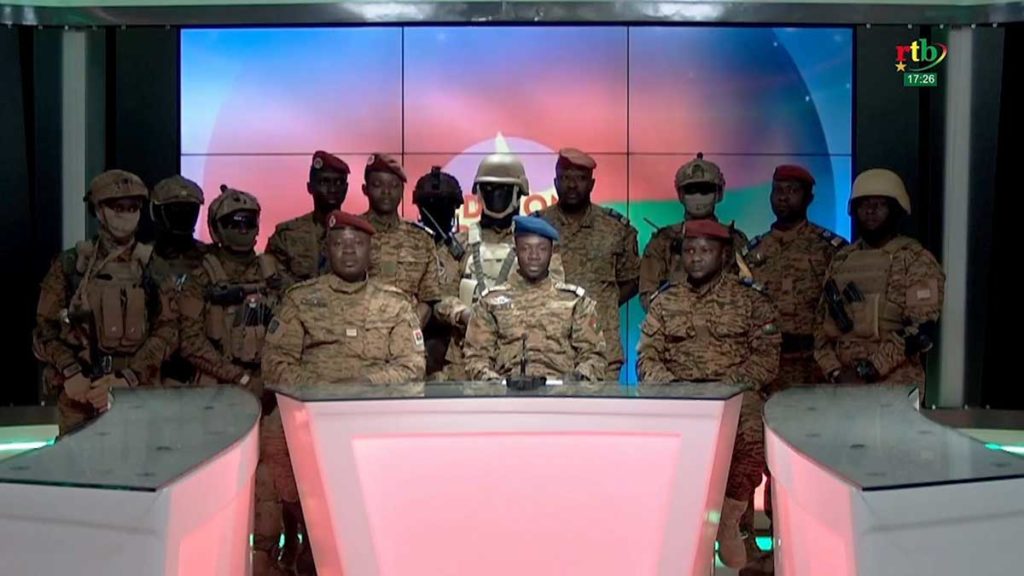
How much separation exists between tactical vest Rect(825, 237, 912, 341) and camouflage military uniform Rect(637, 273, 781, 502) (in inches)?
30.0

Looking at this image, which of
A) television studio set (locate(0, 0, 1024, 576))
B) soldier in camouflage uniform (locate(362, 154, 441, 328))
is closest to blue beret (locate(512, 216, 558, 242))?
television studio set (locate(0, 0, 1024, 576))

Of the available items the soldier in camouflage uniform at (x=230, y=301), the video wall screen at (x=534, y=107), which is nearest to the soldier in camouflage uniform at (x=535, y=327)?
the soldier in camouflage uniform at (x=230, y=301)

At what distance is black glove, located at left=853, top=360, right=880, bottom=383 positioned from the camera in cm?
538

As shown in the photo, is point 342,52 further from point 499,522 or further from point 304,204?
point 499,522

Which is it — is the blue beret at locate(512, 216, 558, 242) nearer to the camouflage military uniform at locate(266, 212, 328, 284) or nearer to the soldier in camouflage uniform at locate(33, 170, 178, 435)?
the camouflage military uniform at locate(266, 212, 328, 284)

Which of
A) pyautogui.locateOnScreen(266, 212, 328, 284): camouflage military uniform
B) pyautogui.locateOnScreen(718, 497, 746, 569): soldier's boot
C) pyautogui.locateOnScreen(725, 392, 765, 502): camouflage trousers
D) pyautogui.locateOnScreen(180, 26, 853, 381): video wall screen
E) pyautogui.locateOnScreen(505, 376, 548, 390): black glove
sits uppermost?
pyautogui.locateOnScreen(180, 26, 853, 381): video wall screen

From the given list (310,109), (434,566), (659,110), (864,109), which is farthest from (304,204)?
(434,566)

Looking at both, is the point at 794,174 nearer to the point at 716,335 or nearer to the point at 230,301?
the point at 716,335

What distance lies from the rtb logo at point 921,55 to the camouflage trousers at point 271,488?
14.6 feet

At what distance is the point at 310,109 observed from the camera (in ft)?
23.7

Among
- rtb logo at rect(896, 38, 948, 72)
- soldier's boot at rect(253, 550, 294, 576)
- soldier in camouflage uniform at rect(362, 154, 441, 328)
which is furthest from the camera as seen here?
rtb logo at rect(896, 38, 948, 72)

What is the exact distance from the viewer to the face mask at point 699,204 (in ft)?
19.6

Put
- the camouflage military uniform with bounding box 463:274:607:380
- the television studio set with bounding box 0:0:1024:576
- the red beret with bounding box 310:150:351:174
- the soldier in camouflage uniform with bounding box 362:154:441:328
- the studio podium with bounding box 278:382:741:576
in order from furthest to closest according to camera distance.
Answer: the red beret with bounding box 310:150:351:174 → the soldier in camouflage uniform with bounding box 362:154:441:328 → the camouflage military uniform with bounding box 463:274:607:380 → the studio podium with bounding box 278:382:741:576 → the television studio set with bounding box 0:0:1024:576

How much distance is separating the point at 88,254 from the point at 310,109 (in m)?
2.02
